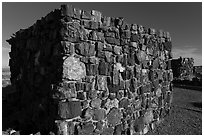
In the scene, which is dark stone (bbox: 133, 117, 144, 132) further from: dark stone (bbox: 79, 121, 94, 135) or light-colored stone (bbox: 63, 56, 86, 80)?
light-colored stone (bbox: 63, 56, 86, 80)

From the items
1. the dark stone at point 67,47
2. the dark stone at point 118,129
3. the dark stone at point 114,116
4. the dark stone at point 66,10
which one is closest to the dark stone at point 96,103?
the dark stone at point 114,116

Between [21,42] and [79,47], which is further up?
[21,42]

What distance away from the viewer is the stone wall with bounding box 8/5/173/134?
12.4 feet

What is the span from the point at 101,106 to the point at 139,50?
1.84m

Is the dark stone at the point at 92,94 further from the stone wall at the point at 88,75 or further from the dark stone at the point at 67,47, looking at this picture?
the dark stone at the point at 67,47

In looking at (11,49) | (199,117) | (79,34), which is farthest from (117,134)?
(11,49)

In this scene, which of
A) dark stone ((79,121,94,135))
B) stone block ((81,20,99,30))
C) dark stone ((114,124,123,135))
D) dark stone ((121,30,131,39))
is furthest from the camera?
dark stone ((121,30,131,39))

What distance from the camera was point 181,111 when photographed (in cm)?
702

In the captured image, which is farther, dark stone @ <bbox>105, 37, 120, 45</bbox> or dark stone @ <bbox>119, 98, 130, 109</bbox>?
dark stone @ <bbox>119, 98, 130, 109</bbox>

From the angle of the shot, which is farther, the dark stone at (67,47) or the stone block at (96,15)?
the stone block at (96,15)

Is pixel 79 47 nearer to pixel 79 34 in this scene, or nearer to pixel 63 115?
pixel 79 34

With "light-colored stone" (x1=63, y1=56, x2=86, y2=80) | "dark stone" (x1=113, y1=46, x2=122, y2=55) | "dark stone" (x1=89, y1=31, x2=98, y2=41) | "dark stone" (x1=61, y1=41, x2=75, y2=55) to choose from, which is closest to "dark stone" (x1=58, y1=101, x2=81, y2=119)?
"light-colored stone" (x1=63, y1=56, x2=86, y2=80)

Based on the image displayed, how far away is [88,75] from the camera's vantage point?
4.02 metres

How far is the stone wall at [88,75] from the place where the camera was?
149 inches
